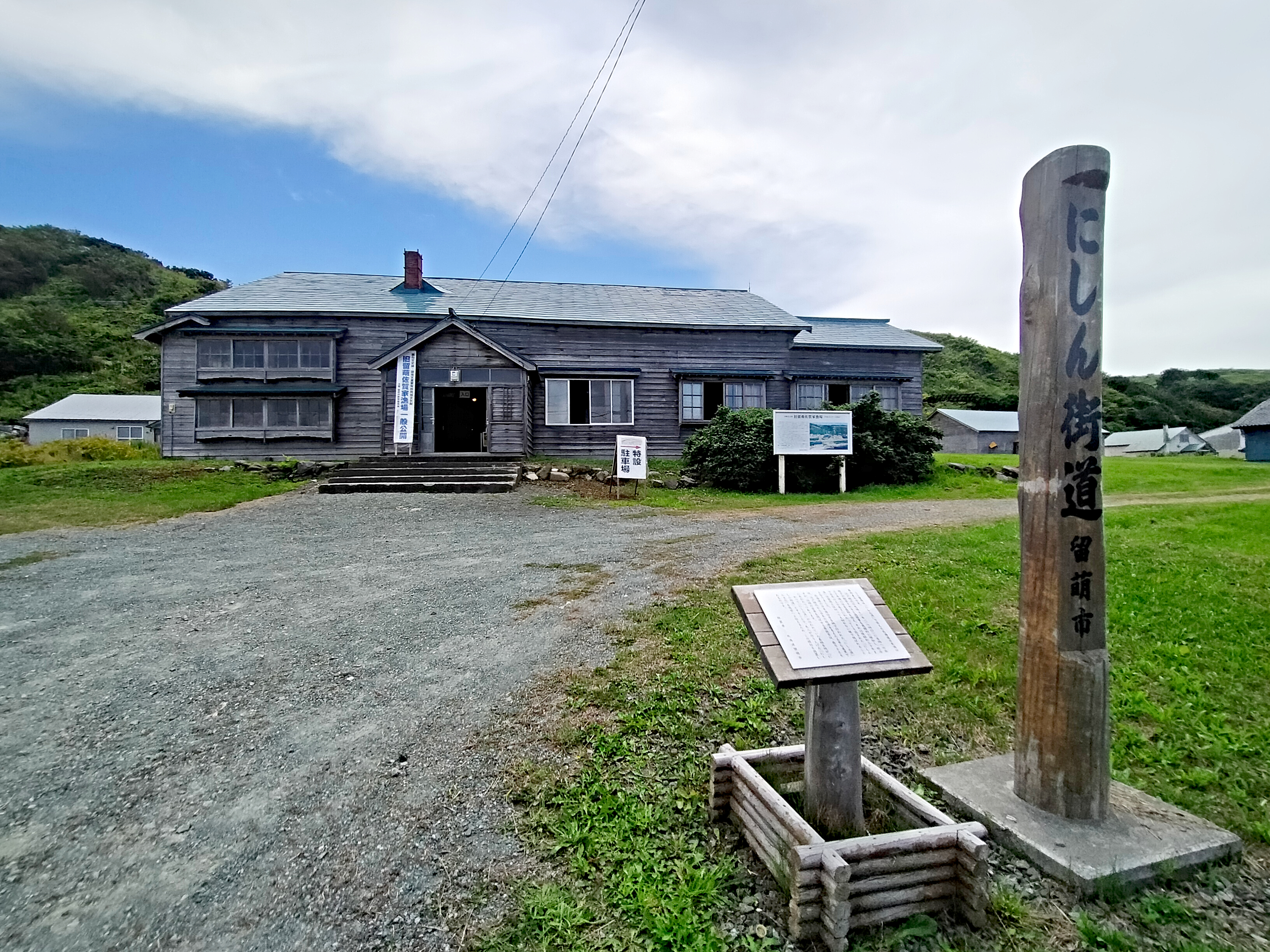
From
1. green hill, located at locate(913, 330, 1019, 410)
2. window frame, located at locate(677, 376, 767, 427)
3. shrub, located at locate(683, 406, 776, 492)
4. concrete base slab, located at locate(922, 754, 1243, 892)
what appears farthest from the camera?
green hill, located at locate(913, 330, 1019, 410)

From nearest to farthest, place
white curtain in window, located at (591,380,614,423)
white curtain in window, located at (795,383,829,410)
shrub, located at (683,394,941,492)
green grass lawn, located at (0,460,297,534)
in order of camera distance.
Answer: green grass lawn, located at (0,460,297,534), shrub, located at (683,394,941,492), white curtain in window, located at (591,380,614,423), white curtain in window, located at (795,383,829,410)

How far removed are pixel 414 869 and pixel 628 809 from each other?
90cm

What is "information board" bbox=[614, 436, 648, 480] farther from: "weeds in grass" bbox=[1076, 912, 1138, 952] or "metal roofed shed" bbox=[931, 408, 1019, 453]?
"metal roofed shed" bbox=[931, 408, 1019, 453]

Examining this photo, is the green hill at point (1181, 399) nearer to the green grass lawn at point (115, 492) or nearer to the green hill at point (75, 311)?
the green grass lawn at point (115, 492)

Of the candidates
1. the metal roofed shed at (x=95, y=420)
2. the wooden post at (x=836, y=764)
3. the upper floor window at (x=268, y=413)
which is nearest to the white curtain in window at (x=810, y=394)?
the upper floor window at (x=268, y=413)

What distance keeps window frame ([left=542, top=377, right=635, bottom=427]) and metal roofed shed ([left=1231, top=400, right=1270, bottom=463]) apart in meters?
28.7

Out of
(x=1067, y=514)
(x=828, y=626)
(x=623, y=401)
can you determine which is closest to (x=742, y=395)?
(x=623, y=401)

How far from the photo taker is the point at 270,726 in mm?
3521

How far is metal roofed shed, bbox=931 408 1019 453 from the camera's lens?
38.1 meters

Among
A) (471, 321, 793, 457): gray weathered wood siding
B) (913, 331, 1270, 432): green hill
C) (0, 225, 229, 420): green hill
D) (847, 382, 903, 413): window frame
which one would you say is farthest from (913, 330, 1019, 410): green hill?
(0, 225, 229, 420): green hill

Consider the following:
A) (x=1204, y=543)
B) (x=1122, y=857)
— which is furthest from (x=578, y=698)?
(x=1204, y=543)

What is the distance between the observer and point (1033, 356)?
2746 mm

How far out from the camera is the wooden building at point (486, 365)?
58.0 ft

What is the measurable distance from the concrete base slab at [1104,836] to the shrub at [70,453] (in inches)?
837
